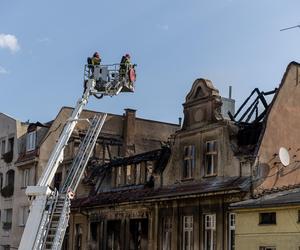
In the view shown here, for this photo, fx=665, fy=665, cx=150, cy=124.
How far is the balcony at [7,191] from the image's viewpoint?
55.6 meters

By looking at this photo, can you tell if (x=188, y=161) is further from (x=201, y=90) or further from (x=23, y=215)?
(x=23, y=215)

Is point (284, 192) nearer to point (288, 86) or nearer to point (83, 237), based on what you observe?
point (288, 86)

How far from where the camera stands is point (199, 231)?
32.3m

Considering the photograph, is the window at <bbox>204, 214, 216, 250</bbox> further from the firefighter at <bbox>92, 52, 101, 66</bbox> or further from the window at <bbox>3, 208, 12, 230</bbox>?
the window at <bbox>3, 208, 12, 230</bbox>

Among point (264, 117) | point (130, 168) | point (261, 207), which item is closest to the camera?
point (261, 207)

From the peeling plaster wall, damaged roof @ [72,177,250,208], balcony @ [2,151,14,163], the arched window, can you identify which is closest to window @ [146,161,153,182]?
damaged roof @ [72,177,250,208]

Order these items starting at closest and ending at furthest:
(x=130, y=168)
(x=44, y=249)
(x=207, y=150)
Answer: (x=44, y=249) → (x=207, y=150) → (x=130, y=168)

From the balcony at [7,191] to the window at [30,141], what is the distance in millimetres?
4008

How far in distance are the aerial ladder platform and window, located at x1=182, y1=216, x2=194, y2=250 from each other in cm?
1197

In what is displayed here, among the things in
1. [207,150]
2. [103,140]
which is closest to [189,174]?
[207,150]

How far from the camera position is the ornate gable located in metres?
33.1

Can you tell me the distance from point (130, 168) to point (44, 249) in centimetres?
2111

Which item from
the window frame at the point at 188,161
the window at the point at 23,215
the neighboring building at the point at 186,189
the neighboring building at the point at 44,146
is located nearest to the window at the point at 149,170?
the neighboring building at the point at 186,189

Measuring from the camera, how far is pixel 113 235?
40.3 metres
